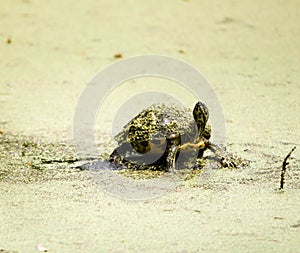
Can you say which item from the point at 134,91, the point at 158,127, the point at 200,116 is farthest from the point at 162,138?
the point at 134,91

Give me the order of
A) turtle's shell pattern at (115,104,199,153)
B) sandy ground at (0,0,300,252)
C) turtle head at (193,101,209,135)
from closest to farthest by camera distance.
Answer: sandy ground at (0,0,300,252) < turtle's shell pattern at (115,104,199,153) < turtle head at (193,101,209,135)

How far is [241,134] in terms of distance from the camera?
3314 millimetres

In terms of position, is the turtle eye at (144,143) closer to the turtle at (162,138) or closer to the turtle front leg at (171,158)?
the turtle at (162,138)

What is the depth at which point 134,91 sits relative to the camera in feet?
13.1

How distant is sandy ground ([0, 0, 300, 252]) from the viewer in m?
2.28

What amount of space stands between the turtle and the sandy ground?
175 mm

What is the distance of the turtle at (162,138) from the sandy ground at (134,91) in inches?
6.9

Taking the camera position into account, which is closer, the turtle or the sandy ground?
the sandy ground

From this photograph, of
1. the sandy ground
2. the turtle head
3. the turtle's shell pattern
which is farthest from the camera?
the turtle head

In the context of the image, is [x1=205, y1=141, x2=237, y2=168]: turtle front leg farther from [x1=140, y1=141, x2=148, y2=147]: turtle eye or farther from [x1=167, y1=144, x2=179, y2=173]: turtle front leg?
[x1=140, y1=141, x2=148, y2=147]: turtle eye

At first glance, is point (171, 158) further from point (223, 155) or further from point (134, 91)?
point (134, 91)

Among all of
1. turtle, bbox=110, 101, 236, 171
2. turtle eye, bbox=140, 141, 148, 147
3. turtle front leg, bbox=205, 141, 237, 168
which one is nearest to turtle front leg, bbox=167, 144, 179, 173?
turtle, bbox=110, 101, 236, 171

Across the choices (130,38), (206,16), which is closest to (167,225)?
(130,38)

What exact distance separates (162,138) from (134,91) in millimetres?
1254
